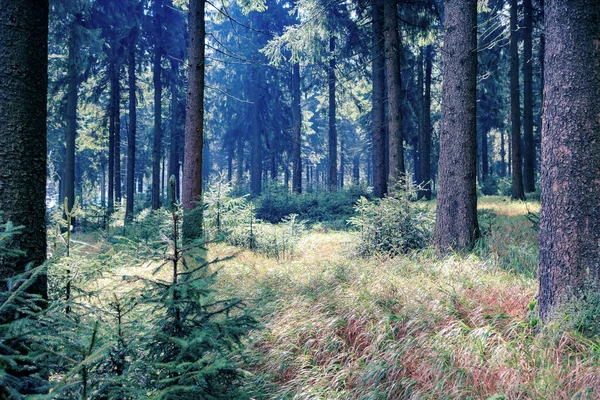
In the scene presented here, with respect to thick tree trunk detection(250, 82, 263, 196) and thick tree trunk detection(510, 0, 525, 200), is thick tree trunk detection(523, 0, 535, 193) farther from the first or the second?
thick tree trunk detection(250, 82, 263, 196)

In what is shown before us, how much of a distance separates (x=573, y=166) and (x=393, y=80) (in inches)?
347

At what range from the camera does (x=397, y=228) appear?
7.77 meters

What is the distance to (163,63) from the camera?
2073 cm

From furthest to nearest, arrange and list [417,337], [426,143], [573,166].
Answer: [426,143], [417,337], [573,166]

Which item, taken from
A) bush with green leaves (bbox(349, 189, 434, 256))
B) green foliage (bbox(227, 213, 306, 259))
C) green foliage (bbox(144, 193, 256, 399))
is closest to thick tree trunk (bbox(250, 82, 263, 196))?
green foliage (bbox(227, 213, 306, 259))

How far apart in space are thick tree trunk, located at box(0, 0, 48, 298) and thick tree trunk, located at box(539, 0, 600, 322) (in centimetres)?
433

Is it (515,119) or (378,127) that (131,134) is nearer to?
(378,127)

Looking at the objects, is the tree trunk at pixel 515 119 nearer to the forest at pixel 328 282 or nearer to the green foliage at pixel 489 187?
the forest at pixel 328 282

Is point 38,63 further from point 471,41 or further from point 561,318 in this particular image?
point 471,41

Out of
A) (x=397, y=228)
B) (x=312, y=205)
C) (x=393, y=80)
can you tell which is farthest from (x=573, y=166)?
A: (x=312, y=205)

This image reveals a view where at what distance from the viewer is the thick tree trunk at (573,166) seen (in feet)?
11.5

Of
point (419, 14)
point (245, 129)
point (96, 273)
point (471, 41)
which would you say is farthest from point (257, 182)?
point (96, 273)

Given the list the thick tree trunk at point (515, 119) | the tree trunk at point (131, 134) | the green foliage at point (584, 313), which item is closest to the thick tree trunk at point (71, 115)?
the tree trunk at point (131, 134)

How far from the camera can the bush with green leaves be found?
25.1 feet
